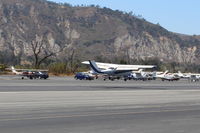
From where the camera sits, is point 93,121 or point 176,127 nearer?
point 176,127

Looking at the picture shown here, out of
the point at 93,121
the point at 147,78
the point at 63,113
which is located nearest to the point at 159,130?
the point at 93,121

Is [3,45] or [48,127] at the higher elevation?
[3,45]

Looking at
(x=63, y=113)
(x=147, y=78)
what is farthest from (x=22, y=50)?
(x=63, y=113)

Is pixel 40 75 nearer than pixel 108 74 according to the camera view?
Yes

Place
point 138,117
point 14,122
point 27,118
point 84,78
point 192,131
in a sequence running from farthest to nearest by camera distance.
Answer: point 84,78, point 138,117, point 27,118, point 14,122, point 192,131

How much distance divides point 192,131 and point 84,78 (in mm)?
70668

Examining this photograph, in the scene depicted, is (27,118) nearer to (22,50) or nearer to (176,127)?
(176,127)

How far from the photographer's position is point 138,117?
2108 centimetres

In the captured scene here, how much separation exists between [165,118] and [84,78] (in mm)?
66467

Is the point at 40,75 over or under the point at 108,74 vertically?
under

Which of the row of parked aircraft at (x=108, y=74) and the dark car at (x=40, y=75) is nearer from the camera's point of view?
the dark car at (x=40, y=75)

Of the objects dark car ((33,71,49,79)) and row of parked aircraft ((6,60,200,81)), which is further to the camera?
row of parked aircraft ((6,60,200,81))

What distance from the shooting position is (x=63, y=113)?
22.2 metres

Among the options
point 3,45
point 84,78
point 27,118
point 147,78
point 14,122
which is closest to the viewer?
point 14,122
